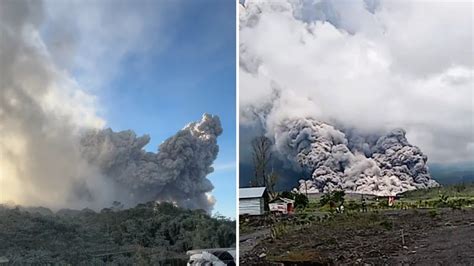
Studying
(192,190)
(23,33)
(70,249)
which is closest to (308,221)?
(192,190)

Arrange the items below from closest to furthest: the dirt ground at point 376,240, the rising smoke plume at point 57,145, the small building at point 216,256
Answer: the rising smoke plume at point 57,145 → the dirt ground at point 376,240 → the small building at point 216,256

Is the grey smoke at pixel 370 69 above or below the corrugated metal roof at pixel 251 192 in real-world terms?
above

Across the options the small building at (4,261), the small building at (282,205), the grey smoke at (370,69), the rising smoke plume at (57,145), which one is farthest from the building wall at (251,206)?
the small building at (4,261)

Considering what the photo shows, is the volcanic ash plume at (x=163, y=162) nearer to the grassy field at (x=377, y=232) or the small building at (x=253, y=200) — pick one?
the small building at (x=253, y=200)

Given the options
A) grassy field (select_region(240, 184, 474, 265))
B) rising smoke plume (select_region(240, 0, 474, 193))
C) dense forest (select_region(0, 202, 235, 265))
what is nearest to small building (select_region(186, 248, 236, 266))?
dense forest (select_region(0, 202, 235, 265))

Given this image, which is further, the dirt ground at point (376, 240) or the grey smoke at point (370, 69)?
the grey smoke at point (370, 69)

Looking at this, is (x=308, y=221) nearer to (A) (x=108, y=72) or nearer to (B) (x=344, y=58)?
(B) (x=344, y=58)

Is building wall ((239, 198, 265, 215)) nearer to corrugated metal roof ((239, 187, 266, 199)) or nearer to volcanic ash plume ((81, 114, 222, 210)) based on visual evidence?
corrugated metal roof ((239, 187, 266, 199))
